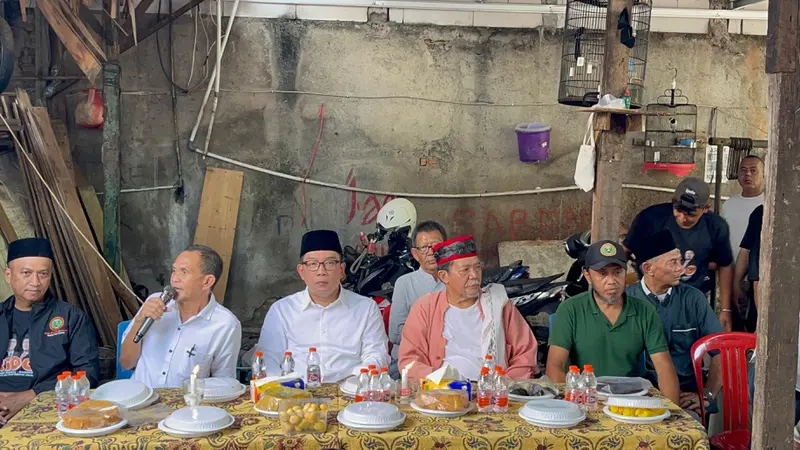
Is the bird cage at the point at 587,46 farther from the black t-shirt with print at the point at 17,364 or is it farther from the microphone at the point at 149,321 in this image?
the black t-shirt with print at the point at 17,364

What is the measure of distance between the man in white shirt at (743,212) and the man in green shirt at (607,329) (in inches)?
84.0

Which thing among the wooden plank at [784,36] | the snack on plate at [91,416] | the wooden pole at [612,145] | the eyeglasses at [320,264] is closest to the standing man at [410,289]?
the eyeglasses at [320,264]

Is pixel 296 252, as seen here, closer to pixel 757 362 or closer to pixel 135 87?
pixel 135 87

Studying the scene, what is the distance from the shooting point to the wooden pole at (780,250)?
3.25 meters

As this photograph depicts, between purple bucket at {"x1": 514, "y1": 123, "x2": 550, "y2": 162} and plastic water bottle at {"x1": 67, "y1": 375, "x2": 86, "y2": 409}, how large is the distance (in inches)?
212

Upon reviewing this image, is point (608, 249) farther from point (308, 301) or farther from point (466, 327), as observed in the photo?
point (308, 301)

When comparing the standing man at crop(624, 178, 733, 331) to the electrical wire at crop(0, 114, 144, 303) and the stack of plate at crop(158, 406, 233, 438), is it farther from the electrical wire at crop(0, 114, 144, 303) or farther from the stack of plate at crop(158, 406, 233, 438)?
the electrical wire at crop(0, 114, 144, 303)

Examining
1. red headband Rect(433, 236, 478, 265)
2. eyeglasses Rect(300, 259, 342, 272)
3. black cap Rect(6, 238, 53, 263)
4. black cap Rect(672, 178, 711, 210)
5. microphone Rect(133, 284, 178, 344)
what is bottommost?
microphone Rect(133, 284, 178, 344)

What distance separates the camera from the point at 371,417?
322cm

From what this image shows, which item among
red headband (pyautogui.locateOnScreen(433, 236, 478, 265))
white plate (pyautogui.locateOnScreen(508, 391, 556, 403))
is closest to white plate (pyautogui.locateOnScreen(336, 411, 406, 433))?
white plate (pyautogui.locateOnScreen(508, 391, 556, 403))

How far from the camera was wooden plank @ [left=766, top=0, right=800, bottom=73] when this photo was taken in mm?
3230

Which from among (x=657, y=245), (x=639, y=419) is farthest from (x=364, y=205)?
(x=639, y=419)

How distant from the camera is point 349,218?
814cm

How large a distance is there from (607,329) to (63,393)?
256cm
